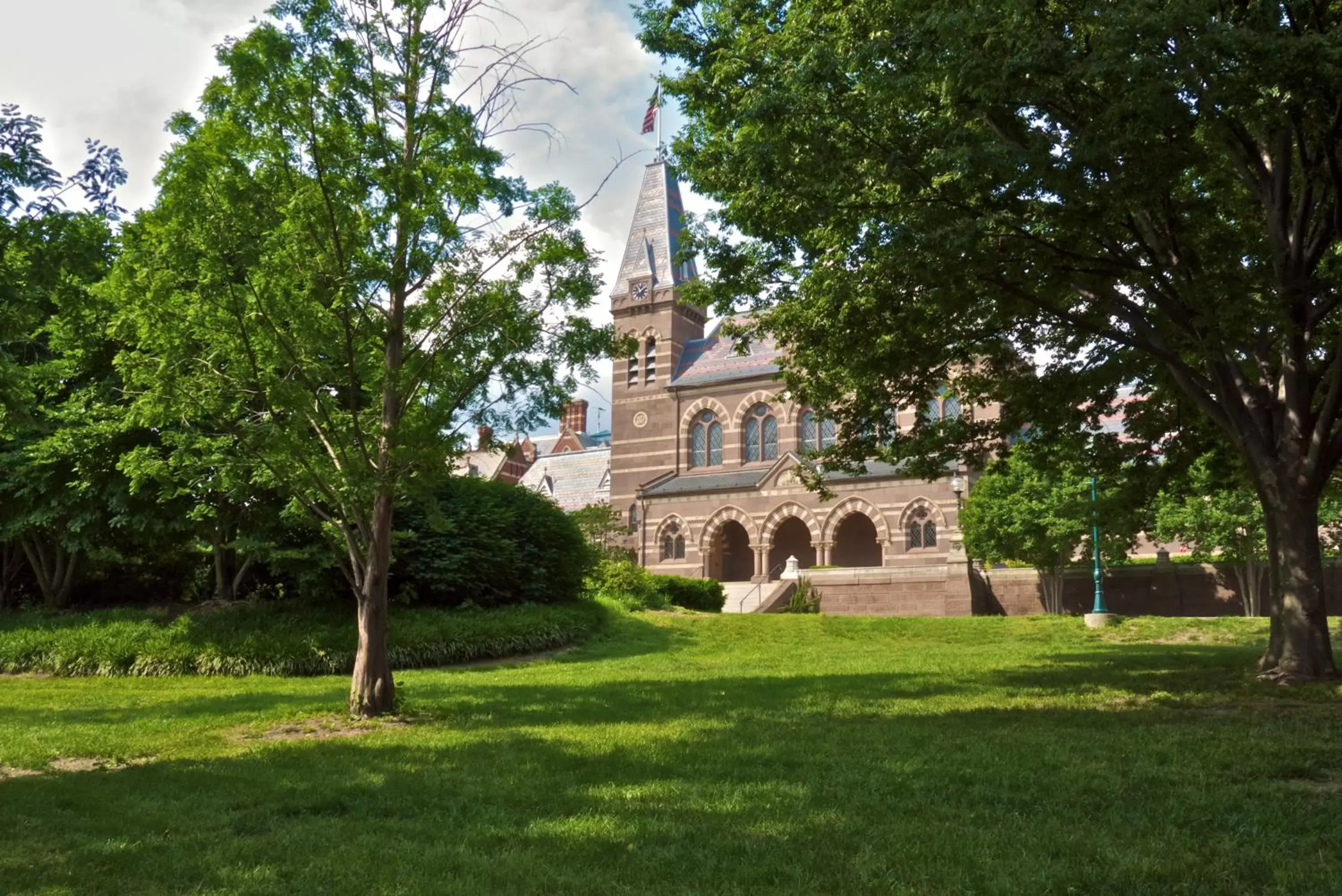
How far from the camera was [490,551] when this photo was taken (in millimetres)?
20156

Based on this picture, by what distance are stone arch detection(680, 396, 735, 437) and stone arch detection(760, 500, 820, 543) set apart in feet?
22.1

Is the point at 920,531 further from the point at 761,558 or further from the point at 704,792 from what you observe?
the point at 704,792

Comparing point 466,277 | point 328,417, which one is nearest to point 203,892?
point 328,417

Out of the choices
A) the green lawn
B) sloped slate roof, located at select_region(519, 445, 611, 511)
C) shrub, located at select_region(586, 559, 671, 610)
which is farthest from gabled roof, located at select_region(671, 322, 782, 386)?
the green lawn

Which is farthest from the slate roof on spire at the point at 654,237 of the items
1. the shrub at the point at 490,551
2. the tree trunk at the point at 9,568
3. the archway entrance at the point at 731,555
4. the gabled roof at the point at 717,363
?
the tree trunk at the point at 9,568

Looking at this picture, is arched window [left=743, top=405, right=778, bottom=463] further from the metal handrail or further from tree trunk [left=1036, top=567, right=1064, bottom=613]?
tree trunk [left=1036, top=567, right=1064, bottom=613]

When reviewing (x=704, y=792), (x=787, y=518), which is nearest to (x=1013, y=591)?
(x=787, y=518)

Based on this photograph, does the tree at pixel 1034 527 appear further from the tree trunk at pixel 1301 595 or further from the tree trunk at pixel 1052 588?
the tree trunk at pixel 1301 595

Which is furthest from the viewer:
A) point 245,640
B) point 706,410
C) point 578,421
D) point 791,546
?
point 578,421

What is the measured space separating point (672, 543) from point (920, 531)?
12.9 m

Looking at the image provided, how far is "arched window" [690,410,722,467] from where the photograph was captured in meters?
53.0

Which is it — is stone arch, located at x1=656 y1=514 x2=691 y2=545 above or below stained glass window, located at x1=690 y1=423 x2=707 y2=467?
below

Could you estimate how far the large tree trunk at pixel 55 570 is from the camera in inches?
796

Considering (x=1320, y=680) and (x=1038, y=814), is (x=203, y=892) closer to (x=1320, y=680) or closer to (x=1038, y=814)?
(x=1038, y=814)
